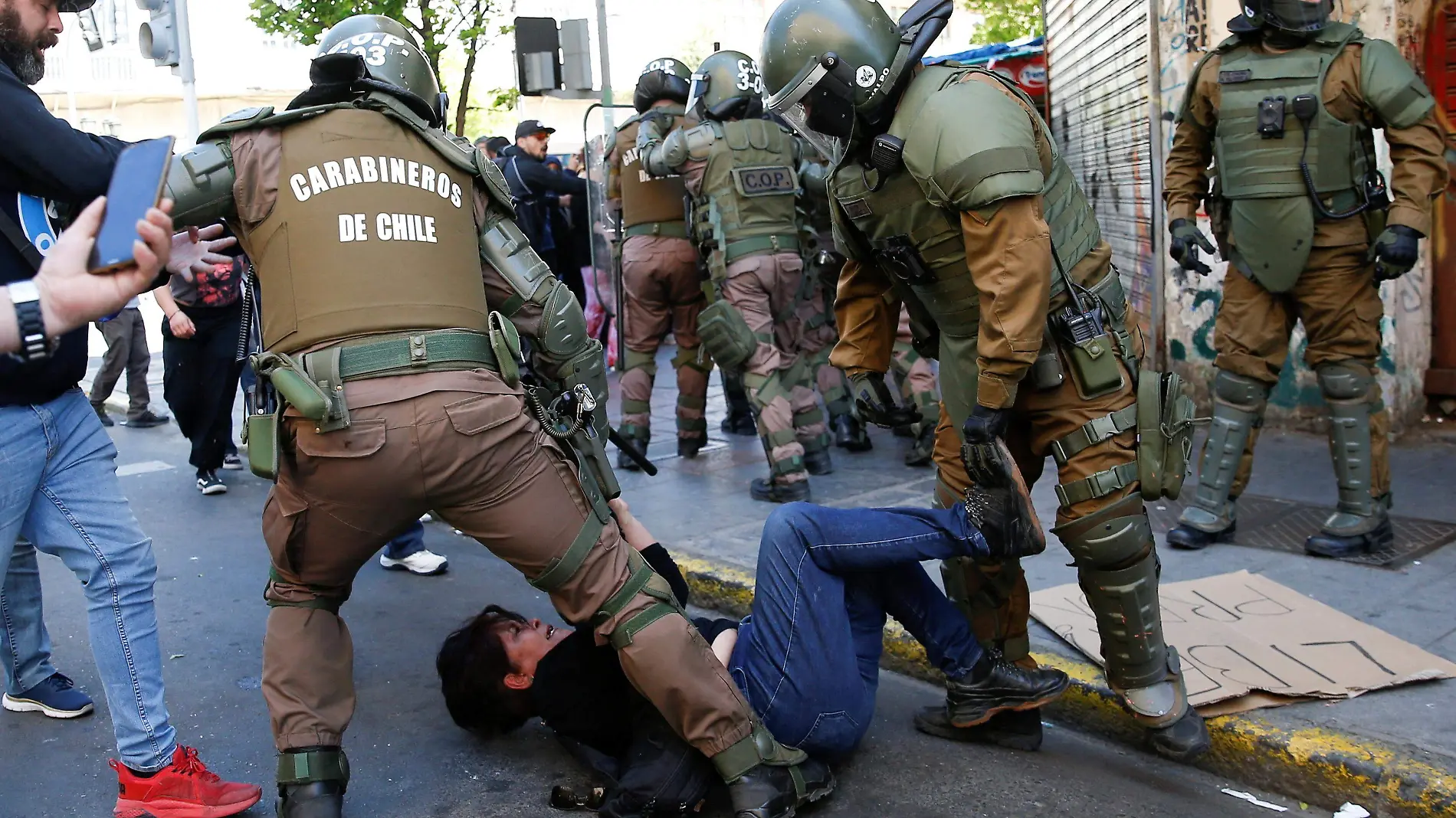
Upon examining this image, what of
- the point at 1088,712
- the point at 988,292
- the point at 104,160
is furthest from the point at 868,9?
the point at 1088,712

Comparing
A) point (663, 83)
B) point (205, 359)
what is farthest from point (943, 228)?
point (205, 359)

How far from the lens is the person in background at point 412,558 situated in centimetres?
534

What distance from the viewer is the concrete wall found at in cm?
577

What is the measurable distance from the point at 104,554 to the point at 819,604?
1.77 metres

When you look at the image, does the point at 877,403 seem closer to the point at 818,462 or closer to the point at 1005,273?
the point at 1005,273

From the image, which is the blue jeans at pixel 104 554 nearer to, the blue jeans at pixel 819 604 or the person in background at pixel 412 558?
the blue jeans at pixel 819 604

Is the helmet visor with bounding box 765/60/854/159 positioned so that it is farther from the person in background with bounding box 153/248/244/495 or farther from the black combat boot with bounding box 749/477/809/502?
the person in background with bounding box 153/248/244/495

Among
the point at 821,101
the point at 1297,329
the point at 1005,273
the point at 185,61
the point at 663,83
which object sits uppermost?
the point at 185,61

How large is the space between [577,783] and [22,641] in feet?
6.18

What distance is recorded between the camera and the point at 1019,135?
2850 millimetres

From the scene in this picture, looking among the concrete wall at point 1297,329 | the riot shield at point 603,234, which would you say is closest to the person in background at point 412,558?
the riot shield at point 603,234

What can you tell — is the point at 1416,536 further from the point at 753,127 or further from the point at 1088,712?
the point at 753,127

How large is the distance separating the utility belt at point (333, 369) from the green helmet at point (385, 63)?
65 cm

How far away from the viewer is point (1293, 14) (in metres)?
4.35
